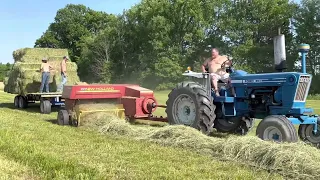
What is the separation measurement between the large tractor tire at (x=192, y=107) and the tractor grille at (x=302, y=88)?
165 cm

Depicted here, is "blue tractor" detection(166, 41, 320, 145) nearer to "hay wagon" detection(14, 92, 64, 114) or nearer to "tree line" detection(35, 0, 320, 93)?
"hay wagon" detection(14, 92, 64, 114)

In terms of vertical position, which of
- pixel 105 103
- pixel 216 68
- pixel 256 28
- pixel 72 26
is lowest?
pixel 105 103

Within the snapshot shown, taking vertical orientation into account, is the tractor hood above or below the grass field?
above

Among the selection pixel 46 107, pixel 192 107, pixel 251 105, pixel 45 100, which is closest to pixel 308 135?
pixel 251 105

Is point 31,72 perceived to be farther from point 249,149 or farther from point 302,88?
point 249,149

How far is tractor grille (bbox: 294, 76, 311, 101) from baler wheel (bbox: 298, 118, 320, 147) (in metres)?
0.51

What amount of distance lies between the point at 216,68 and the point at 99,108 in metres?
2.99

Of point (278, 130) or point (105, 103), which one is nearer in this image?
point (278, 130)

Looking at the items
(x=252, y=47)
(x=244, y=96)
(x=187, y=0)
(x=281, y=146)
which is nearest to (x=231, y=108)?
(x=244, y=96)

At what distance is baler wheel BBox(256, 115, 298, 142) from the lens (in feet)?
20.3

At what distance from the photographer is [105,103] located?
385 inches

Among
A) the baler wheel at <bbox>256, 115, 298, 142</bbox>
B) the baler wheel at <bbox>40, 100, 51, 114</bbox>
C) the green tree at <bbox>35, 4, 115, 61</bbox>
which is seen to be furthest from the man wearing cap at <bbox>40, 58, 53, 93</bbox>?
the green tree at <bbox>35, 4, 115, 61</bbox>

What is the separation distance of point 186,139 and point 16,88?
9.69 m

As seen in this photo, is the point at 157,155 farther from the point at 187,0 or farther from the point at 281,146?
the point at 187,0
